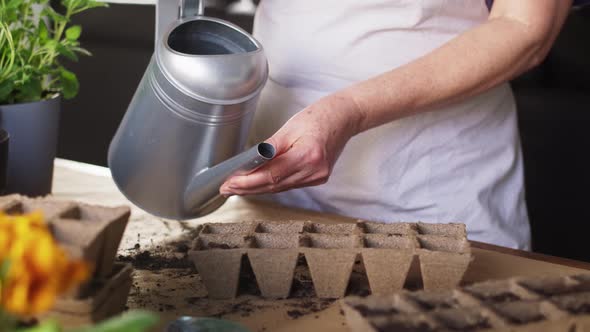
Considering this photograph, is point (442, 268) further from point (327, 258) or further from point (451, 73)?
point (451, 73)

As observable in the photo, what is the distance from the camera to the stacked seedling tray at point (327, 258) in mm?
713

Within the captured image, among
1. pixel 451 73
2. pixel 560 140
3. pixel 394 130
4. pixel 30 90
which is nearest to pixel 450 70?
pixel 451 73

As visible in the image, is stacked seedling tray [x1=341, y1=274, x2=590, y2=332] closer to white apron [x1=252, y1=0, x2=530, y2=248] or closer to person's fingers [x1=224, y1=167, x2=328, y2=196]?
person's fingers [x1=224, y1=167, x2=328, y2=196]

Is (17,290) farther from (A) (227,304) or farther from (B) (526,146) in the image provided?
(B) (526,146)

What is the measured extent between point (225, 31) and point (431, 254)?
0.34m

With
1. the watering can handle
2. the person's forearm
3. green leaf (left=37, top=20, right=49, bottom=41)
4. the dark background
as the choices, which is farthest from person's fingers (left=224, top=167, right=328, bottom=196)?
the dark background

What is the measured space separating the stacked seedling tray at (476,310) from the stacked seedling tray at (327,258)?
10 centimetres

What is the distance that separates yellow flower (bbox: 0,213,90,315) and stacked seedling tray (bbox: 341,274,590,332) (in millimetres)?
241

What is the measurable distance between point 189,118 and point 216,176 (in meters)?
0.06

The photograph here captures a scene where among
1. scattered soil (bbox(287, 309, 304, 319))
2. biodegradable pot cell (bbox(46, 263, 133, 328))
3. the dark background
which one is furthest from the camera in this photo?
the dark background

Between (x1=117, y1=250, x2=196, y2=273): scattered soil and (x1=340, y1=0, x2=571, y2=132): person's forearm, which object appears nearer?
(x1=117, y1=250, x2=196, y2=273): scattered soil

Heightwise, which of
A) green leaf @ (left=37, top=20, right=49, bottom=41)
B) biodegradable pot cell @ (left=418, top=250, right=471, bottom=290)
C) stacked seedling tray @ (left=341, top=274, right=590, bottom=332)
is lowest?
biodegradable pot cell @ (left=418, top=250, right=471, bottom=290)

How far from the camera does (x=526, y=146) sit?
2156 mm

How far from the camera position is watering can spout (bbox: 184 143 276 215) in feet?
2.44
